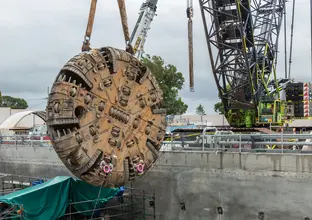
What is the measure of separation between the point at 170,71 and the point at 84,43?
156 ft

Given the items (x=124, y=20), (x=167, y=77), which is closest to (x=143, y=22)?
(x=124, y=20)

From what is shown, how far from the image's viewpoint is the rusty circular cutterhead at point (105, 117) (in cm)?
916

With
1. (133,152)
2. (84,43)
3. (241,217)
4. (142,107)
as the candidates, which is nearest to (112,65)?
(84,43)

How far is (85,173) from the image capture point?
31.5 feet

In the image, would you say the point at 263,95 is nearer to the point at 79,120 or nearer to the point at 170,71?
the point at 79,120

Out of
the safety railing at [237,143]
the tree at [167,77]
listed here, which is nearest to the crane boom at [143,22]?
the safety railing at [237,143]

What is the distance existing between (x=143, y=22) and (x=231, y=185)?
20.3 m

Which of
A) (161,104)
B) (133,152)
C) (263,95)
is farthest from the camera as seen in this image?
(263,95)

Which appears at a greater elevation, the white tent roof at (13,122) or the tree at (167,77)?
the tree at (167,77)

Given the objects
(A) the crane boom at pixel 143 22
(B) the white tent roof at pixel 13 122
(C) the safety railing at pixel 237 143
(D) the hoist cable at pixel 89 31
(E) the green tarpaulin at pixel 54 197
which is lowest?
(E) the green tarpaulin at pixel 54 197

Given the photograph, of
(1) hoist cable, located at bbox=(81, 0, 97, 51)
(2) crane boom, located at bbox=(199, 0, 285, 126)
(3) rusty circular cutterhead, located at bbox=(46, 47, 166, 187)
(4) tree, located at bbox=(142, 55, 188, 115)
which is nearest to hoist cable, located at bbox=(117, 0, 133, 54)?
(3) rusty circular cutterhead, located at bbox=(46, 47, 166, 187)

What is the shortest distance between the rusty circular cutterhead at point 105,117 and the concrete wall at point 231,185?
2524mm

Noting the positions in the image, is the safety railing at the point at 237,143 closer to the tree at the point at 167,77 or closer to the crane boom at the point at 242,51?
the crane boom at the point at 242,51

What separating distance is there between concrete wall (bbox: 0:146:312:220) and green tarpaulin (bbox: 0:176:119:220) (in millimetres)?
1963
